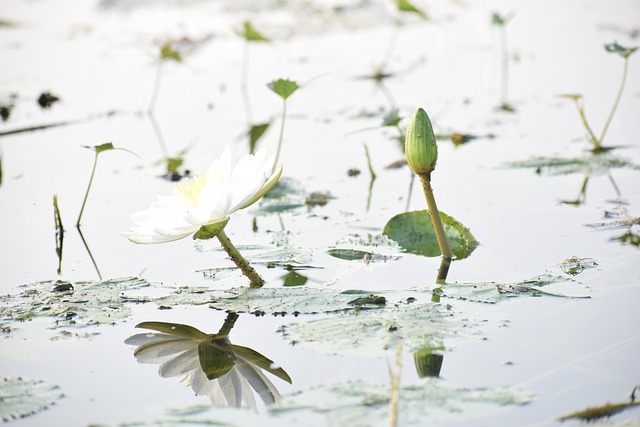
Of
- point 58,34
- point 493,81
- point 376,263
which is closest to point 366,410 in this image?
point 376,263

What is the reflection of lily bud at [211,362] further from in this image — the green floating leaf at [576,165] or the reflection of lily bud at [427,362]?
the green floating leaf at [576,165]

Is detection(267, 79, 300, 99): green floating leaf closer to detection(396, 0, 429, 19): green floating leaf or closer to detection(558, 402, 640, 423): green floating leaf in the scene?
detection(558, 402, 640, 423): green floating leaf

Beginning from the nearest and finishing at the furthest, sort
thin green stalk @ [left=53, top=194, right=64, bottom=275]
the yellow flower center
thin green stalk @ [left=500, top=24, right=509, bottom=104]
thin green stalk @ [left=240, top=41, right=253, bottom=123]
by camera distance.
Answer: the yellow flower center → thin green stalk @ [left=53, top=194, right=64, bottom=275] → thin green stalk @ [left=240, top=41, right=253, bottom=123] → thin green stalk @ [left=500, top=24, right=509, bottom=104]

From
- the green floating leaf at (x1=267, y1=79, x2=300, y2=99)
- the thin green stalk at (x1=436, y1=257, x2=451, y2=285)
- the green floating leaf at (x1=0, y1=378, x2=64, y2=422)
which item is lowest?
the green floating leaf at (x1=0, y1=378, x2=64, y2=422)

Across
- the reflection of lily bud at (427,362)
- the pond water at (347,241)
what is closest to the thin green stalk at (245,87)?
the pond water at (347,241)

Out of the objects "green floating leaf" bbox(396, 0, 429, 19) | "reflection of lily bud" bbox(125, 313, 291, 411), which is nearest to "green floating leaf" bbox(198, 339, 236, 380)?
"reflection of lily bud" bbox(125, 313, 291, 411)
